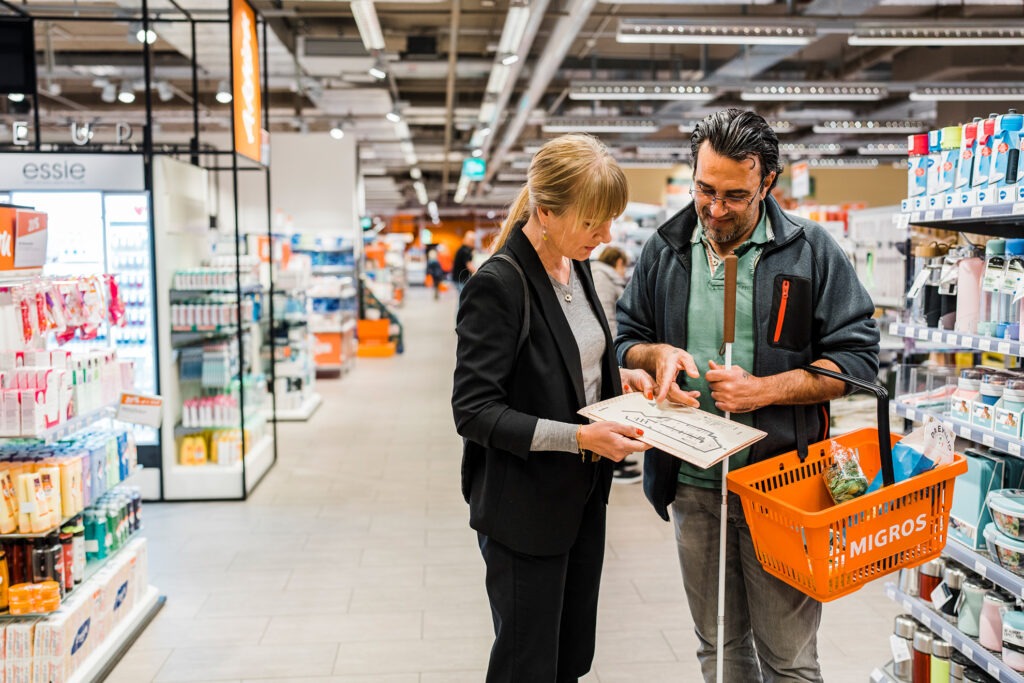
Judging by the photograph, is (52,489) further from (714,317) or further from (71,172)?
(71,172)

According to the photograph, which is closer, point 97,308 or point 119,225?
point 97,308

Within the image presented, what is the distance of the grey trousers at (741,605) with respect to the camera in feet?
7.14

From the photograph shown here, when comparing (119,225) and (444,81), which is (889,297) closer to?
(119,225)

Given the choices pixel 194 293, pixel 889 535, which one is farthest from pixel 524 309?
pixel 194 293

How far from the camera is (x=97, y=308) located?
3.85 m

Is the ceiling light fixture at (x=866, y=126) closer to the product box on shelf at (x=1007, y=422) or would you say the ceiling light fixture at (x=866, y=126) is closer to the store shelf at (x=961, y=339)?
the store shelf at (x=961, y=339)

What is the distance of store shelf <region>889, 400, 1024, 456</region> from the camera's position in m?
2.60

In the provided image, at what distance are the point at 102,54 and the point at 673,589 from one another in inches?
498

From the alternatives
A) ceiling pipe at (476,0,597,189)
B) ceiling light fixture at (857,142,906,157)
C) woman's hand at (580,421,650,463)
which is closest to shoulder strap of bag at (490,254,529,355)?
woman's hand at (580,421,650,463)

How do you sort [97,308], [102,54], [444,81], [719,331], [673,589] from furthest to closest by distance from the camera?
[444,81]
[102,54]
[673,589]
[97,308]
[719,331]

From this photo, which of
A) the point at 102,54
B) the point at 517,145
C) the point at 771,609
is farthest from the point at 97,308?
the point at 517,145

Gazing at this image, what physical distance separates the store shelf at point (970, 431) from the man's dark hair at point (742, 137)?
921 millimetres

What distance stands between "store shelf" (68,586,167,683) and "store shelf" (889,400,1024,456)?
3.19 m

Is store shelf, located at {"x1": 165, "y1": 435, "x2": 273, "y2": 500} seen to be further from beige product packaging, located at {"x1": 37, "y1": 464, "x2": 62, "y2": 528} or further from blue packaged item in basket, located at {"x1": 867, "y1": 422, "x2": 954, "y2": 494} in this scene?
blue packaged item in basket, located at {"x1": 867, "y1": 422, "x2": 954, "y2": 494}
